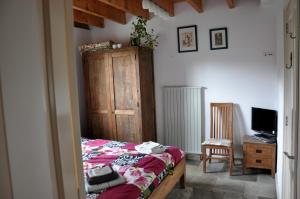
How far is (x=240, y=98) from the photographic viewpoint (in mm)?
3904

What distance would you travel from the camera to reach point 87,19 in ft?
14.0

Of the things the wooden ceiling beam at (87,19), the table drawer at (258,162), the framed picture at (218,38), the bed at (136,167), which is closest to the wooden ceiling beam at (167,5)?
the framed picture at (218,38)

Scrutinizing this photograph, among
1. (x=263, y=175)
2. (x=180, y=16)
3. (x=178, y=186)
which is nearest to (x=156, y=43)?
(x=180, y=16)

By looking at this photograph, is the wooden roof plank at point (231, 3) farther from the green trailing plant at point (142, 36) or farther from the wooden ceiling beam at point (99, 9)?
the wooden ceiling beam at point (99, 9)

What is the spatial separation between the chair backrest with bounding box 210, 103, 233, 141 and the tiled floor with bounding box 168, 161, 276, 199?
53 cm

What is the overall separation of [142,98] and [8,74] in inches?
Answer: 135

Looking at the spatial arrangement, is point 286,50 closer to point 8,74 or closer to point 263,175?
point 263,175

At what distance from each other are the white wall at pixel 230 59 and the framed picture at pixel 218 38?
0.07m

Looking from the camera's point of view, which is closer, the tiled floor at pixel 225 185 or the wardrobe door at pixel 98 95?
the tiled floor at pixel 225 185

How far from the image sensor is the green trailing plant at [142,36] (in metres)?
4.12

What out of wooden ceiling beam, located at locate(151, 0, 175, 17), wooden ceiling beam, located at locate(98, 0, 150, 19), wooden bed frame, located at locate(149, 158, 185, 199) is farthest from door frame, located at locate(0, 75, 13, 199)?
wooden ceiling beam, located at locate(151, 0, 175, 17)

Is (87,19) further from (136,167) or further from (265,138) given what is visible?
(265,138)

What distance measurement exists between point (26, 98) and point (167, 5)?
361 cm

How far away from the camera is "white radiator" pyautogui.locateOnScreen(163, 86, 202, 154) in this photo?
163 inches
